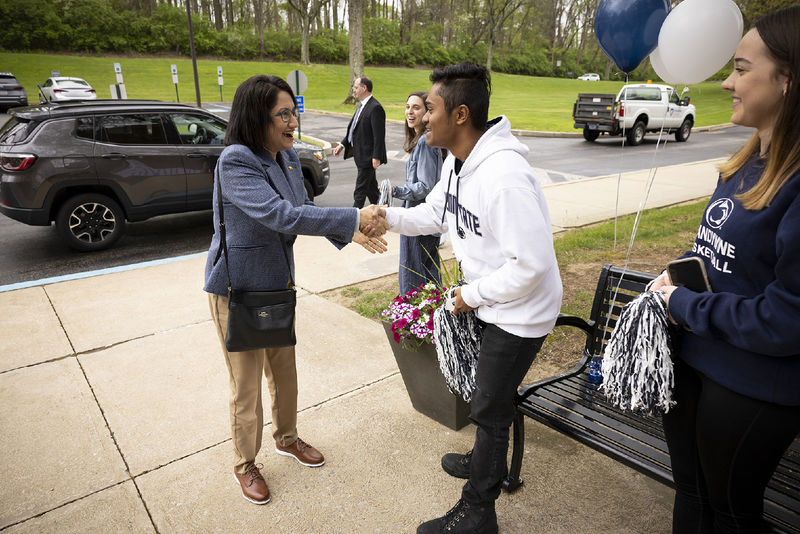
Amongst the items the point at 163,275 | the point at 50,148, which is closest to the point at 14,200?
the point at 50,148

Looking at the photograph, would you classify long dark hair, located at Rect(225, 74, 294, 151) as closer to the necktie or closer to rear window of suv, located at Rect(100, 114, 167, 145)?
the necktie

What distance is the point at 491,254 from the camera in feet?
6.76

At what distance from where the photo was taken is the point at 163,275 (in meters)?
5.70

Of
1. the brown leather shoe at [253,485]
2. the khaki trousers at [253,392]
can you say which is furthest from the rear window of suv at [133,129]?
the brown leather shoe at [253,485]

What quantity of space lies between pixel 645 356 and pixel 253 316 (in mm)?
1617

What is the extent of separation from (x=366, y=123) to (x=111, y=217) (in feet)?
12.0

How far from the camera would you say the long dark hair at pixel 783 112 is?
4.59ft

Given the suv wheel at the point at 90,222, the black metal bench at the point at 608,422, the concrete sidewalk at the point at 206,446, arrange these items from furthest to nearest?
the suv wheel at the point at 90,222 → the concrete sidewalk at the point at 206,446 → the black metal bench at the point at 608,422

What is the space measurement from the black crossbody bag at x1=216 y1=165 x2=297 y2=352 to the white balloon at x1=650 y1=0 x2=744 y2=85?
2869 millimetres

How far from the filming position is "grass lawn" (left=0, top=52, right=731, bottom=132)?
2852 cm

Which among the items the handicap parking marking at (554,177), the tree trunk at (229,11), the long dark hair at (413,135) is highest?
the tree trunk at (229,11)

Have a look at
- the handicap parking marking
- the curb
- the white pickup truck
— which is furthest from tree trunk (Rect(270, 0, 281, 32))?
the handicap parking marking

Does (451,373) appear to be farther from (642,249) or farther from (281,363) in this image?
(642,249)

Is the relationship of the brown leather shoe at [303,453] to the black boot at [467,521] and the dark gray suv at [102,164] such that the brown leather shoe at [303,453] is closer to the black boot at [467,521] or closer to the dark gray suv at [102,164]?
the black boot at [467,521]
